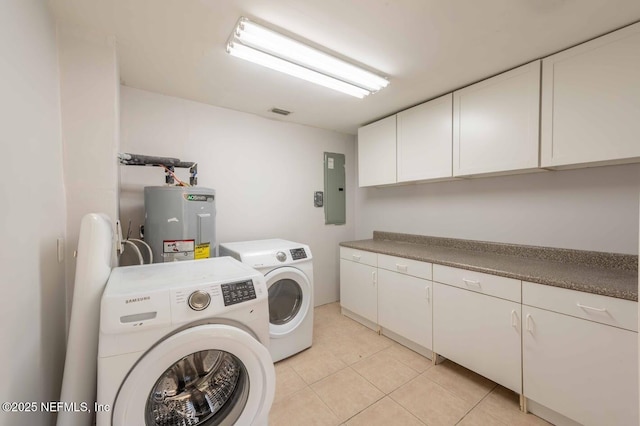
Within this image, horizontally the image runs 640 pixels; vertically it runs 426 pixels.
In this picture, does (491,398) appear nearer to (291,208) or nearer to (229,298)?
(229,298)

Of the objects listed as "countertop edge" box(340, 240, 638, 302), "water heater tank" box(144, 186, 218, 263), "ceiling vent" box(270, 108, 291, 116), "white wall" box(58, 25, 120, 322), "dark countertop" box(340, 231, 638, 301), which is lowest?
"countertop edge" box(340, 240, 638, 302)

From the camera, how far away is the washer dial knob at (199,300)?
0.97m

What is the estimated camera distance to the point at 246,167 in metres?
2.54

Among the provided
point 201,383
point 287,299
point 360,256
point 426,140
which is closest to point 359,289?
point 360,256

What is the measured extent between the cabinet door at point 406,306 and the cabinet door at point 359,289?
0.08 metres

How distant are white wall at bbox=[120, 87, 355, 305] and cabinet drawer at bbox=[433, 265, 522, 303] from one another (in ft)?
5.08

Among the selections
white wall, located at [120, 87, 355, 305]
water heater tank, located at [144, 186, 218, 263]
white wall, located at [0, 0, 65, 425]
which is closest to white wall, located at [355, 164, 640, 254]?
white wall, located at [120, 87, 355, 305]

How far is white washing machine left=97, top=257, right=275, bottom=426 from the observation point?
85 centimetres

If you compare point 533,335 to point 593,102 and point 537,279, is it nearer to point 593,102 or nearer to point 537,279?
point 537,279

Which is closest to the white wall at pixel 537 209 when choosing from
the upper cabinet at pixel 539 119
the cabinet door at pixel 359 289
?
the upper cabinet at pixel 539 119

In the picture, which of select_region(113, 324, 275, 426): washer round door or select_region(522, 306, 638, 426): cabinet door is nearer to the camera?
select_region(113, 324, 275, 426): washer round door

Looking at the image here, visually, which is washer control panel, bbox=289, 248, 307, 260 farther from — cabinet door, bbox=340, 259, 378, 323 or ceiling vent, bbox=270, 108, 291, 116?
ceiling vent, bbox=270, 108, 291, 116

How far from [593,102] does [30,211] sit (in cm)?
275

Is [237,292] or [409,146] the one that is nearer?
[237,292]
